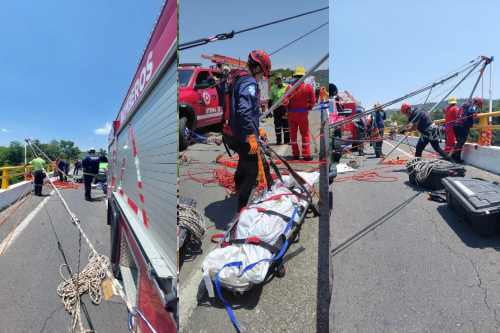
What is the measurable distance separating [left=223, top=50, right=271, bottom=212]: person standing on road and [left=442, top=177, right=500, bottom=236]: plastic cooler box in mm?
2262

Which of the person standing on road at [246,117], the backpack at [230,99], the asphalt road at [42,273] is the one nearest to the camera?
the backpack at [230,99]

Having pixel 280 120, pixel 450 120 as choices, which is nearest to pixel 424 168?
pixel 280 120

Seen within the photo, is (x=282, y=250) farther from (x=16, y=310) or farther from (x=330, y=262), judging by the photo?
(x=16, y=310)

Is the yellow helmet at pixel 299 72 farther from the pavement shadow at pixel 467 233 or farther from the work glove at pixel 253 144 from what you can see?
the pavement shadow at pixel 467 233

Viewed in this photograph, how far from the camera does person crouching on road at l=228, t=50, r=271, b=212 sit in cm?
169

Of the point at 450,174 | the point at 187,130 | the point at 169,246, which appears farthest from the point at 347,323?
the point at 450,174

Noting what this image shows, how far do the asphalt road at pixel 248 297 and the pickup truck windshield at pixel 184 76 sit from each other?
43cm

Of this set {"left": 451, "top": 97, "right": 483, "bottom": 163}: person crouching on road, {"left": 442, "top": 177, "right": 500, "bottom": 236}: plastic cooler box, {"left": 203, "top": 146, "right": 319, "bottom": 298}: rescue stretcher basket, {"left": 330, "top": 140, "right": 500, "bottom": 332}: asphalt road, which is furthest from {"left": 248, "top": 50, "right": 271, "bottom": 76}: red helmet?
{"left": 451, "top": 97, "right": 483, "bottom": 163}: person crouching on road

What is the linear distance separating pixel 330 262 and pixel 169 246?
6.27ft

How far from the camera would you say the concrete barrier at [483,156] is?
5.87 meters

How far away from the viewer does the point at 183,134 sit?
1037mm

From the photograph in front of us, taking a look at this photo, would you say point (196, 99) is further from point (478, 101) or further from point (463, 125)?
point (478, 101)

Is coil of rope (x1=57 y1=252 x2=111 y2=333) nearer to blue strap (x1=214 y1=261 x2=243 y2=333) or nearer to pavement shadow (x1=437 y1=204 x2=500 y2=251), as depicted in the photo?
blue strap (x1=214 y1=261 x2=243 y2=333)

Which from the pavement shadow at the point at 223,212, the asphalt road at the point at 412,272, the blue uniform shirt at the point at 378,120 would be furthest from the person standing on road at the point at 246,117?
the blue uniform shirt at the point at 378,120
